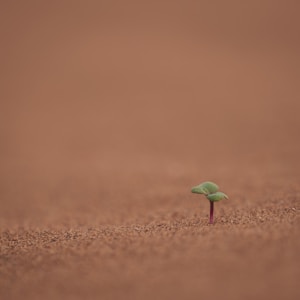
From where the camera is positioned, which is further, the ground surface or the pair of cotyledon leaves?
the pair of cotyledon leaves

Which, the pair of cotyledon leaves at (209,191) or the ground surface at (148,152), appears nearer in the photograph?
the ground surface at (148,152)

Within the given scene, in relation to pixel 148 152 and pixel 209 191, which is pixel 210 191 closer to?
pixel 209 191

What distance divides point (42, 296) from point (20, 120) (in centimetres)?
813

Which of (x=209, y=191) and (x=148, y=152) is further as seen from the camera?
(x=148, y=152)

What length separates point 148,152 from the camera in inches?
260

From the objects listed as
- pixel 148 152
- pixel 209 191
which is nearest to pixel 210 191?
pixel 209 191

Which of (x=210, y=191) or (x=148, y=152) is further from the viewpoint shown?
(x=148, y=152)

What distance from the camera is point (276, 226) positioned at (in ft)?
6.86

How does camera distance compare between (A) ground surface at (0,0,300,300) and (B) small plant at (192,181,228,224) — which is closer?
(A) ground surface at (0,0,300,300)

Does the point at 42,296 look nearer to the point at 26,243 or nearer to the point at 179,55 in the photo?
the point at 26,243

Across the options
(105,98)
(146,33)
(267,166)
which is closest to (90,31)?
(146,33)

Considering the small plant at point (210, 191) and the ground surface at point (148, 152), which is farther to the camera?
the small plant at point (210, 191)

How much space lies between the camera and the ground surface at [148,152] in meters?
1.74

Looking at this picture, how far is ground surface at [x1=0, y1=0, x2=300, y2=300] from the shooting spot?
1.74m
